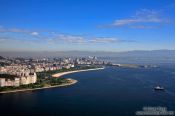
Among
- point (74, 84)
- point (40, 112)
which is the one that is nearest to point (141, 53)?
point (74, 84)

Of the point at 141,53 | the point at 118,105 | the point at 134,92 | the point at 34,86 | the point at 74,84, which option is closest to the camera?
the point at 118,105

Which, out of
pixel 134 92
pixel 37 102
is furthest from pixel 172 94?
pixel 37 102

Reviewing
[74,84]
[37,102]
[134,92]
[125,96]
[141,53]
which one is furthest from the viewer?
[141,53]

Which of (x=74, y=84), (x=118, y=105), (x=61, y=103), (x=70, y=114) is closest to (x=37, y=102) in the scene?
(x=61, y=103)

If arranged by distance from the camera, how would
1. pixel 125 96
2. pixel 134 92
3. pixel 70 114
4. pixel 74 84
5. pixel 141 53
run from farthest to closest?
pixel 141 53
pixel 74 84
pixel 134 92
pixel 125 96
pixel 70 114

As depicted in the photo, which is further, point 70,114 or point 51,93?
point 51,93

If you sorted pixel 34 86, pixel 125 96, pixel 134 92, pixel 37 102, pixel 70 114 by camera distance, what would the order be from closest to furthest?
pixel 70 114
pixel 37 102
pixel 125 96
pixel 134 92
pixel 34 86

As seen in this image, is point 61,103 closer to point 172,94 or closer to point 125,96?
point 125,96

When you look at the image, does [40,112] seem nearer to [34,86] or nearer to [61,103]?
[61,103]

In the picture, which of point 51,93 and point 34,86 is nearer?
point 51,93
